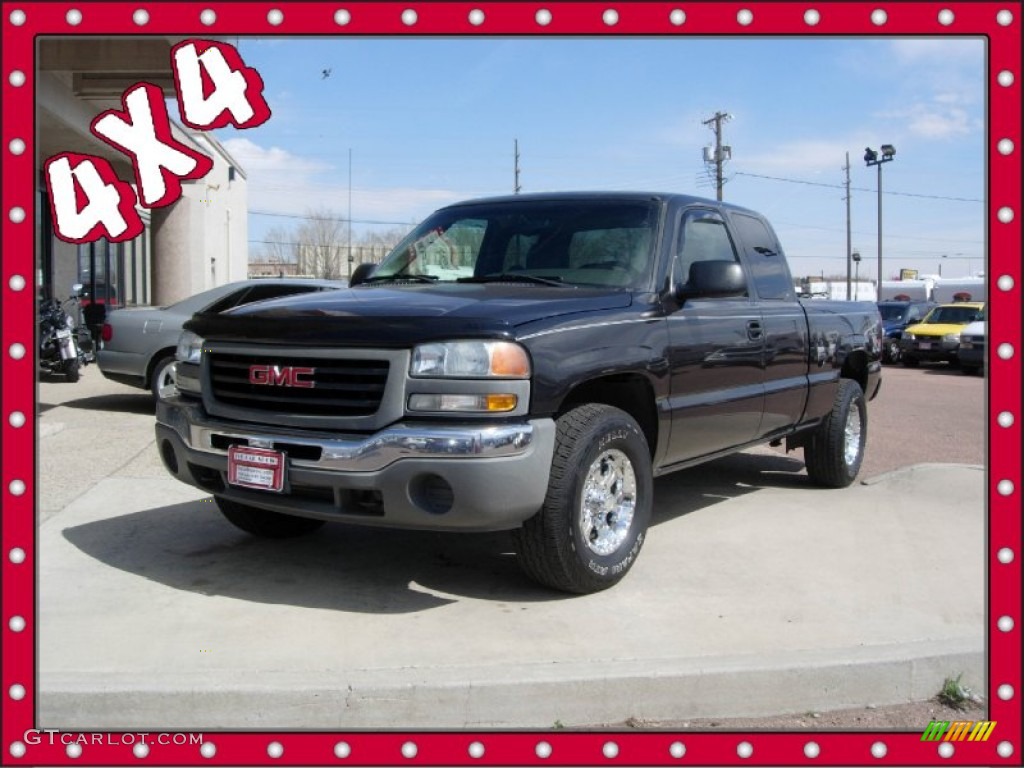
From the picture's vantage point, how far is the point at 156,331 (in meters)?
9.91

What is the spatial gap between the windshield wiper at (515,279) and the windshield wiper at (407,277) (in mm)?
184

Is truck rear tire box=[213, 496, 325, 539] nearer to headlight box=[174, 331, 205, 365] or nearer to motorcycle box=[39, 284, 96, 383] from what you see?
headlight box=[174, 331, 205, 365]

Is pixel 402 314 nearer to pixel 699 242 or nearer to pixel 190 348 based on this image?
pixel 190 348

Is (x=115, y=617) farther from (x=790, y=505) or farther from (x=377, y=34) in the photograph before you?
(x=790, y=505)

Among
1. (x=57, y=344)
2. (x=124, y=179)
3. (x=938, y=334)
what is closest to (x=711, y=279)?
(x=57, y=344)

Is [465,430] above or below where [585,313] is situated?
below

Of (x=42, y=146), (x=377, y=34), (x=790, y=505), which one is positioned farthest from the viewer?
(x=42, y=146)

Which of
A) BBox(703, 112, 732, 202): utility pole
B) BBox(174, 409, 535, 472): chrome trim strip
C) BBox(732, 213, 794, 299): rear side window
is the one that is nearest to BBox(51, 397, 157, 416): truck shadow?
BBox(732, 213, 794, 299): rear side window

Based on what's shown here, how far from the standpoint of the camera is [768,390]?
584 cm

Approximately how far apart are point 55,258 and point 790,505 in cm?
1723

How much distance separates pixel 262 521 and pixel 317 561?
1.53 feet

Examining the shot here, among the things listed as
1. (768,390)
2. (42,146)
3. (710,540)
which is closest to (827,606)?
(710,540)

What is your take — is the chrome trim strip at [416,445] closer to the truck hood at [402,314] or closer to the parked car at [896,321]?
the truck hood at [402,314]

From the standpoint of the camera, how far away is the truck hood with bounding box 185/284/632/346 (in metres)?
3.97
